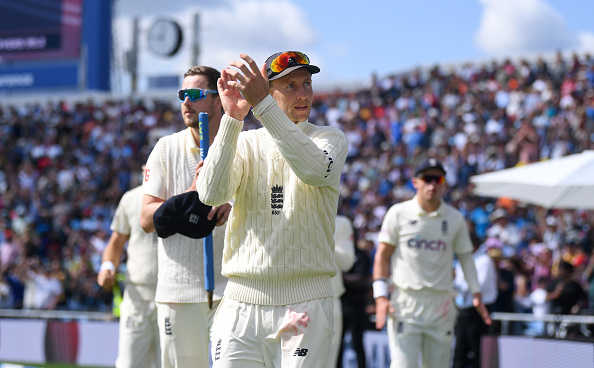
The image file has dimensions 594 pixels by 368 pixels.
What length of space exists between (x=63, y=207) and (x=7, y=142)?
604cm

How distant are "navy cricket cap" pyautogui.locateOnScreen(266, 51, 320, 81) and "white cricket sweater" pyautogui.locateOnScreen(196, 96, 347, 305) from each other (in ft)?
1.00

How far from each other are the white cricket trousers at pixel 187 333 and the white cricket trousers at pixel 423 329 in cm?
307

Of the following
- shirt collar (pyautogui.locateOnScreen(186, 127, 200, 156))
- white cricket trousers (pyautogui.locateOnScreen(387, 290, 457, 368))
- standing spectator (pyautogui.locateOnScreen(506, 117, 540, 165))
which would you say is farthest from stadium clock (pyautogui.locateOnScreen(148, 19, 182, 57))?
shirt collar (pyautogui.locateOnScreen(186, 127, 200, 156))

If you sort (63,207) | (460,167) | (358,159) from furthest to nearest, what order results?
(63,207) < (358,159) < (460,167)

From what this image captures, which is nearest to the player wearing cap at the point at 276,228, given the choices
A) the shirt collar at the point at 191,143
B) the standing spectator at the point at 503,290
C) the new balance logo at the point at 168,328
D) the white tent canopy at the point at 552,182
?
the new balance logo at the point at 168,328

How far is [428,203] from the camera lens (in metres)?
8.03

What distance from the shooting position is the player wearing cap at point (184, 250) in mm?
5055

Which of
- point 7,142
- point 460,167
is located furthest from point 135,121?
point 460,167

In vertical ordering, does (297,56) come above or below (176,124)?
below

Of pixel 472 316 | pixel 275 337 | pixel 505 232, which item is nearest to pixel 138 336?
pixel 275 337

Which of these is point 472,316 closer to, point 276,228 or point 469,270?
point 469,270

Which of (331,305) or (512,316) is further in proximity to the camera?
(512,316)

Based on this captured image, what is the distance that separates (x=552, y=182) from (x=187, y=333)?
6939 millimetres

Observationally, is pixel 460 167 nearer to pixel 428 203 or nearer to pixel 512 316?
pixel 512 316
